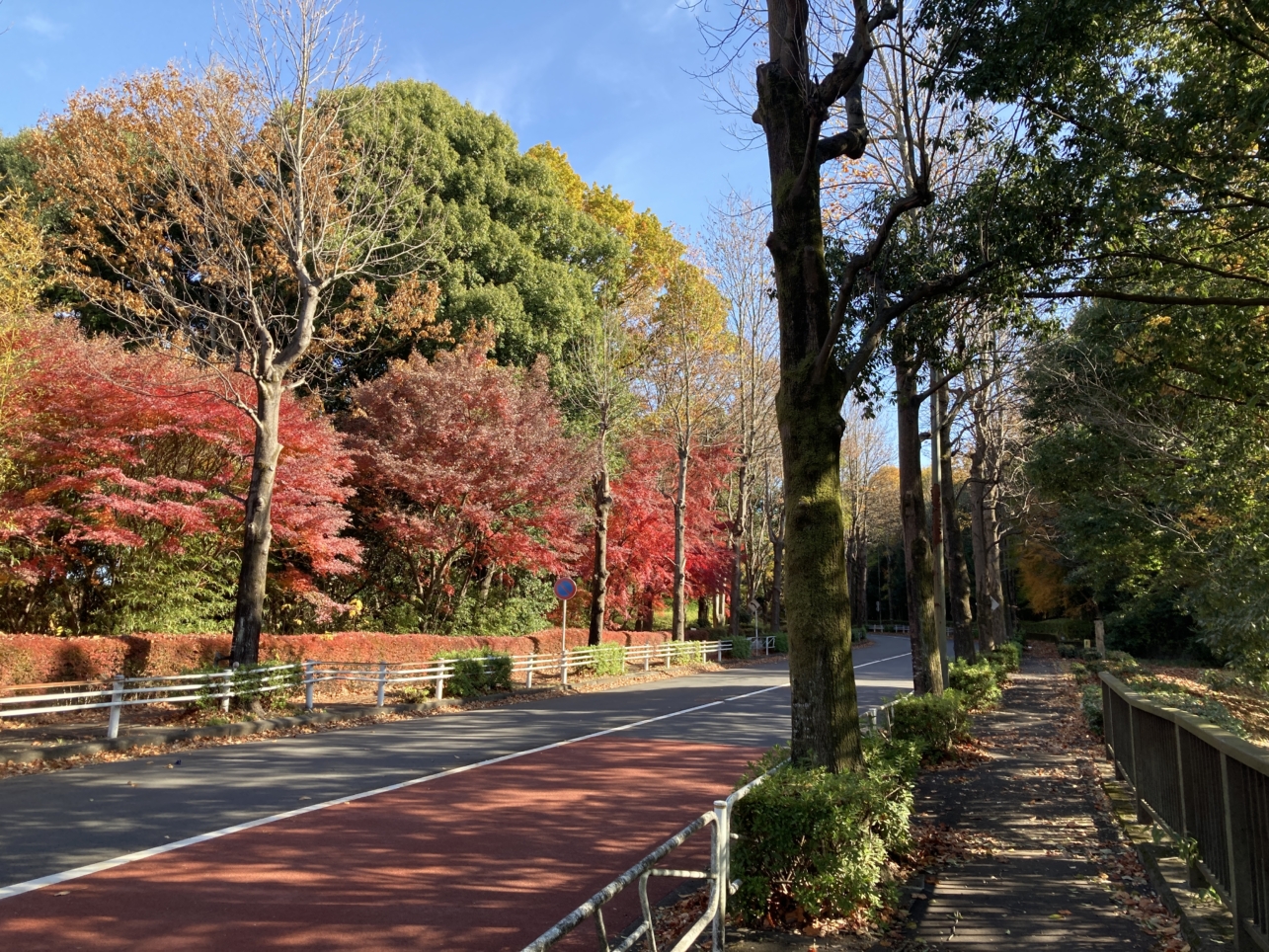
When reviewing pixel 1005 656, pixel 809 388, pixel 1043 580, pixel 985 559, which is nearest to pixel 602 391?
pixel 985 559

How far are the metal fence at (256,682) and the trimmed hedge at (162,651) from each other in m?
0.37

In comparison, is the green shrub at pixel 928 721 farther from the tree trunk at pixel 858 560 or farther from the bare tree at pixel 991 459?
the tree trunk at pixel 858 560

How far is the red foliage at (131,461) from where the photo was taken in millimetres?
16891

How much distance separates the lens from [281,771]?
10469mm

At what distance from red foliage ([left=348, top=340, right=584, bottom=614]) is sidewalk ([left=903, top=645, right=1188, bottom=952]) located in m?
15.9

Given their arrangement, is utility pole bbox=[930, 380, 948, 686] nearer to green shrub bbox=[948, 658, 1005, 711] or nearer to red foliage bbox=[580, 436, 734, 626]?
green shrub bbox=[948, 658, 1005, 711]

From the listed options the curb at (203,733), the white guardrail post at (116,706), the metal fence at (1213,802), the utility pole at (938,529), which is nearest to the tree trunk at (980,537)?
the utility pole at (938,529)

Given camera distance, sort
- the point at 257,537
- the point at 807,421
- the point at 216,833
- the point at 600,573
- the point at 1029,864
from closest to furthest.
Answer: the point at 1029,864 < the point at 807,421 < the point at 216,833 < the point at 257,537 < the point at 600,573

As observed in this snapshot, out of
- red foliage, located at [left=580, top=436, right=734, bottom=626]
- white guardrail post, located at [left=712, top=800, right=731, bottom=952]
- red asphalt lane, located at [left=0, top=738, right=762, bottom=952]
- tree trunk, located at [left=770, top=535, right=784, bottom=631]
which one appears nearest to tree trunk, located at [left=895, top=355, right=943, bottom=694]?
red asphalt lane, located at [left=0, top=738, right=762, bottom=952]

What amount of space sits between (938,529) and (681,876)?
42.7ft

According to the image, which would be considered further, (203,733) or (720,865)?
(203,733)

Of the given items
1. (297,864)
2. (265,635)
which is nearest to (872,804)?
(297,864)

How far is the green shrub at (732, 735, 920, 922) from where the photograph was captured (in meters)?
5.34

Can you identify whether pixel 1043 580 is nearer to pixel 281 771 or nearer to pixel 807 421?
pixel 281 771
